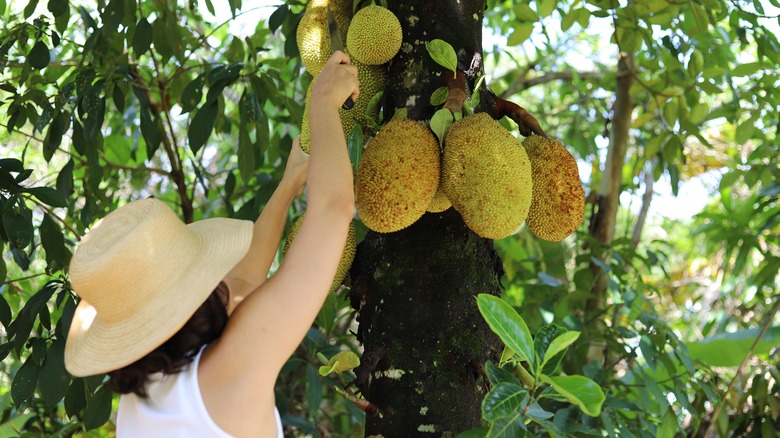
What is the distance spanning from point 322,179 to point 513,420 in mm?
414

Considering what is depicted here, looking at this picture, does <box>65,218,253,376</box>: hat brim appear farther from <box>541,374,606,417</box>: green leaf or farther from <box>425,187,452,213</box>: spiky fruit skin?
<box>541,374,606,417</box>: green leaf

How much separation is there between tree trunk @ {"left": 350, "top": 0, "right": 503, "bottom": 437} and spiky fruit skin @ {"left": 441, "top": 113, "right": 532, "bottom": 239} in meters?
0.08

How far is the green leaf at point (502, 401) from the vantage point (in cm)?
91

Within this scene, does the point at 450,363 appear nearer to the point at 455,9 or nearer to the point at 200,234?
the point at 200,234

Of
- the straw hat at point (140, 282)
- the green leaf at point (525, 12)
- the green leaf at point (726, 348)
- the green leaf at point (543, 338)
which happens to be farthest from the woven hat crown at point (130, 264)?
the green leaf at point (726, 348)

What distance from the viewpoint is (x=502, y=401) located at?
36.7 inches

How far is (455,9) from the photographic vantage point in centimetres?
135

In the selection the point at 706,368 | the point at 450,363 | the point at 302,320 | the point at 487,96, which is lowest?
the point at 706,368

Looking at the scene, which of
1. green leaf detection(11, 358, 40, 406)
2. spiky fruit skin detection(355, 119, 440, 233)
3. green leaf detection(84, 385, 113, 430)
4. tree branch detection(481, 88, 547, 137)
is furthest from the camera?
green leaf detection(84, 385, 113, 430)

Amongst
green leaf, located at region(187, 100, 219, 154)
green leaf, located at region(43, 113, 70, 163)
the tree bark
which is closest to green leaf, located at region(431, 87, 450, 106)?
green leaf, located at region(187, 100, 219, 154)

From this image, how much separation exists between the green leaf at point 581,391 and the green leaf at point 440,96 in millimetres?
506

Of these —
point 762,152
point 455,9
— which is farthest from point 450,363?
point 762,152

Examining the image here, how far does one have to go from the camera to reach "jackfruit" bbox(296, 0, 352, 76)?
4.65 ft

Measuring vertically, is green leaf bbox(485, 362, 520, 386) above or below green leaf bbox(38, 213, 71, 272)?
above
